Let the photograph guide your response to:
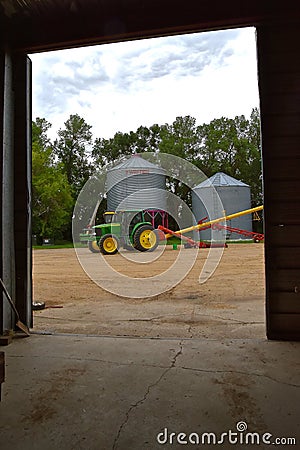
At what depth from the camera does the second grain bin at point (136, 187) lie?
619 inches

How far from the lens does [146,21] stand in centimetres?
329

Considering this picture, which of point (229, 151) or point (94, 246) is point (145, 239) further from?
point (229, 151)

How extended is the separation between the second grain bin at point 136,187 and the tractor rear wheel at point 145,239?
9.44 ft

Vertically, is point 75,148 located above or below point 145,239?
above

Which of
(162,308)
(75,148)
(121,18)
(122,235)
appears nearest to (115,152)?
(75,148)

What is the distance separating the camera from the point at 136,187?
16328 millimetres

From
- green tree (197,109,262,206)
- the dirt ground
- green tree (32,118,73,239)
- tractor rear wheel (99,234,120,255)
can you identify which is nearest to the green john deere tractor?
tractor rear wheel (99,234,120,255)

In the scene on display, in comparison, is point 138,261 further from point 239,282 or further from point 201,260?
point 239,282

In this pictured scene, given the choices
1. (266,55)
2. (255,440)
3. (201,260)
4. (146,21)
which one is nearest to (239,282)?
(201,260)

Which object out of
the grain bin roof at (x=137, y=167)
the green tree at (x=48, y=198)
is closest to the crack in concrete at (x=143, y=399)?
the grain bin roof at (x=137, y=167)

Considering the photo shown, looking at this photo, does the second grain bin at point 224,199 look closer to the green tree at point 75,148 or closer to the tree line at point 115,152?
the tree line at point 115,152

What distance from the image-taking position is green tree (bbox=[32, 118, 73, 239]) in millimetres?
A: 21250

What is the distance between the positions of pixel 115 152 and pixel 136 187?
9.57 m

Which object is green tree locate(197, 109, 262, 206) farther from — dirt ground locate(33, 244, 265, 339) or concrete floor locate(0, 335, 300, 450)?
concrete floor locate(0, 335, 300, 450)
